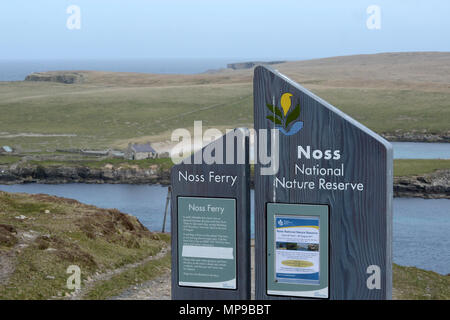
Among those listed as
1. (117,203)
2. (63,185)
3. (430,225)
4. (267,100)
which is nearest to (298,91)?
(267,100)

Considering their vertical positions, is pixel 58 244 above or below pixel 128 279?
above

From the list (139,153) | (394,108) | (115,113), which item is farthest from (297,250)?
(115,113)

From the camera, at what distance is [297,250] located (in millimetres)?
11250

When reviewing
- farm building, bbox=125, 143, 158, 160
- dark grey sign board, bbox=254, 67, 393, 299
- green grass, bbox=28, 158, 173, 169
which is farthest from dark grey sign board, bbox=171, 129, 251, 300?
farm building, bbox=125, 143, 158, 160

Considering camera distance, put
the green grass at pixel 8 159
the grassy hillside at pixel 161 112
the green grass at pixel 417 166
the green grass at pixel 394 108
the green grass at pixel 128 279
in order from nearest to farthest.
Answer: the green grass at pixel 128 279 < the green grass at pixel 417 166 < the green grass at pixel 8 159 < the grassy hillside at pixel 161 112 < the green grass at pixel 394 108

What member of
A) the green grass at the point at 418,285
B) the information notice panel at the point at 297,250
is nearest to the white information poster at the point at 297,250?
Result: the information notice panel at the point at 297,250

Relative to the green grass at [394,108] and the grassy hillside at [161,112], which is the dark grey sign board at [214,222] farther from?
the green grass at [394,108]

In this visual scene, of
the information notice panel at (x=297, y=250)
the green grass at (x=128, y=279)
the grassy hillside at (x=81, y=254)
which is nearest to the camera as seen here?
the information notice panel at (x=297, y=250)

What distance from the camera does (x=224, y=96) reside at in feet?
469

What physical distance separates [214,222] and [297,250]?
153 cm

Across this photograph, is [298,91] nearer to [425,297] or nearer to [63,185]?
[425,297]

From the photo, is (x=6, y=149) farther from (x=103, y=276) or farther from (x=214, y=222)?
(x=214, y=222)

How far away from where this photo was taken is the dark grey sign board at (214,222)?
11.6 meters

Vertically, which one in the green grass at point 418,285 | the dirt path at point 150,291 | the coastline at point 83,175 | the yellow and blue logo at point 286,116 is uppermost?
the yellow and blue logo at point 286,116
